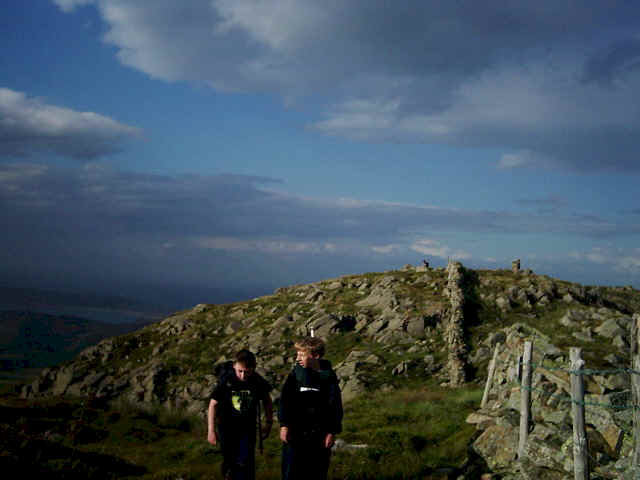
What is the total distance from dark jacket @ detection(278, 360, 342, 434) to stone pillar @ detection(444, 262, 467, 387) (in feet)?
63.8

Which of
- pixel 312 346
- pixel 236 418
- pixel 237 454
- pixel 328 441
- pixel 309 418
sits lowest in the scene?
pixel 237 454

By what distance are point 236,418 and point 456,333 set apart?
2509 centimetres

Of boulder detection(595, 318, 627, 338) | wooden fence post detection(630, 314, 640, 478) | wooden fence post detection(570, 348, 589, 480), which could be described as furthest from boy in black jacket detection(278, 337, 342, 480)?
boulder detection(595, 318, 627, 338)

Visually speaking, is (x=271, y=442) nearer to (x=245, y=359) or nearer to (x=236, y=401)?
(x=236, y=401)

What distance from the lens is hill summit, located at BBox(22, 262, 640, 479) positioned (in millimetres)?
13062

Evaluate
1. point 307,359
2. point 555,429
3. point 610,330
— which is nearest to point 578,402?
point 555,429

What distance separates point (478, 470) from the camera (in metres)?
11.4

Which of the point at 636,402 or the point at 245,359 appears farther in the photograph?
the point at 636,402

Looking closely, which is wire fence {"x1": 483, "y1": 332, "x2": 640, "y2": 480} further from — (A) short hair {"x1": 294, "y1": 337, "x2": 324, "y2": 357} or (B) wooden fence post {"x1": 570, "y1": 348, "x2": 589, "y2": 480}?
(A) short hair {"x1": 294, "y1": 337, "x2": 324, "y2": 357}

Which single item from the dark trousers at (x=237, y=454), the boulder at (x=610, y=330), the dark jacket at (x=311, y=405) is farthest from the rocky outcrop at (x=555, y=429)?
the boulder at (x=610, y=330)

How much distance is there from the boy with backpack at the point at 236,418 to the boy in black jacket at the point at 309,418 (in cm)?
61

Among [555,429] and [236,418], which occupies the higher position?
[236,418]

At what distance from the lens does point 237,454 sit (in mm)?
8484

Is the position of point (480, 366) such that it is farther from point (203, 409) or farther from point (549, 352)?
point (203, 409)
